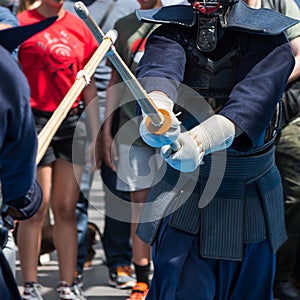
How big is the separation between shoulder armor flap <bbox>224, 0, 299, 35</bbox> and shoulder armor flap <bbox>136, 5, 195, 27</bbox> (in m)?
0.14

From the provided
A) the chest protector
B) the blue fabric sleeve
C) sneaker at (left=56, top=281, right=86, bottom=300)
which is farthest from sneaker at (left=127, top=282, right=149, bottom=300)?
the blue fabric sleeve

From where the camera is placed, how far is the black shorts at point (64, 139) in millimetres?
5332

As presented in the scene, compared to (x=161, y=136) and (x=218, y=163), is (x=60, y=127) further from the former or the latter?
(x=161, y=136)

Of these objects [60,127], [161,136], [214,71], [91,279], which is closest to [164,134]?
[161,136]

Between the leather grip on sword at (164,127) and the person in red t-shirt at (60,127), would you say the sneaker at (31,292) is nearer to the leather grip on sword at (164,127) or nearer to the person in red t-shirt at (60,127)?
the person in red t-shirt at (60,127)

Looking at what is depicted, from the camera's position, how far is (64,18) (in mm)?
5527

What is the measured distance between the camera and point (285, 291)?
5.54m

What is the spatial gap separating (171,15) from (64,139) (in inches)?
74.9

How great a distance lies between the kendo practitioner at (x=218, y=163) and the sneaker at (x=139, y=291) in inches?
72.7

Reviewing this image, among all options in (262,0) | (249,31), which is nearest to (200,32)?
(249,31)

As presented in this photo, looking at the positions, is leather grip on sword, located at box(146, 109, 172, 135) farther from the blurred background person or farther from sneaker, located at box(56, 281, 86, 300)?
sneaker, located at box(56, 281, 86, 300)

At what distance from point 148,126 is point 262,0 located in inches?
77.6

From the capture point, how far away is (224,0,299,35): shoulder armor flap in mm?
3490

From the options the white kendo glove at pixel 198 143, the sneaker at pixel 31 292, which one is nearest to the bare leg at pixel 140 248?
the sneaker at pixel 31 292
